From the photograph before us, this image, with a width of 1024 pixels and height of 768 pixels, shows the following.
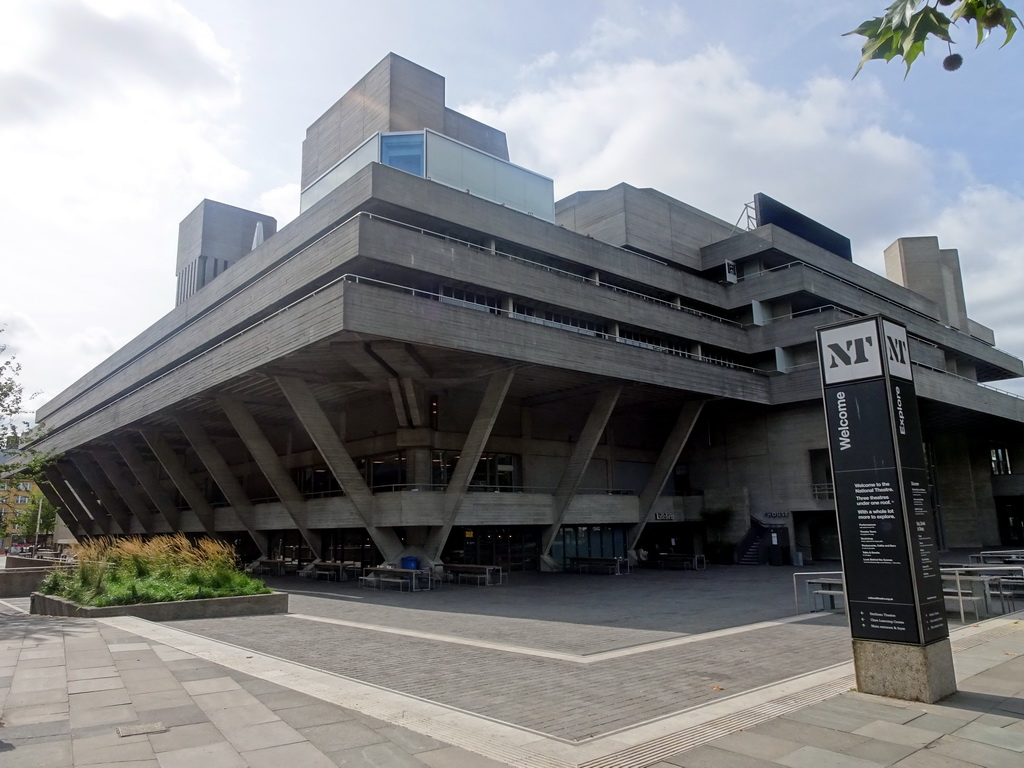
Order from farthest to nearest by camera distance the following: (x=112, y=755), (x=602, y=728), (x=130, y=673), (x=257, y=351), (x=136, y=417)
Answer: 1. (x=136, y=417)
2. (x=257, y=351)
3. (x=130, y=673)
4. (x=602, y=728)
5. (x=112, y=755)

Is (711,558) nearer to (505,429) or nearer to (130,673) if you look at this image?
(505,429)

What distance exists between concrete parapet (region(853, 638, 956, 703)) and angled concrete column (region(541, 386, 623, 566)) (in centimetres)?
2596

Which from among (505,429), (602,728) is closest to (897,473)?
(602,728)

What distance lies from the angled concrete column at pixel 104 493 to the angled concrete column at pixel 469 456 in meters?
40.2

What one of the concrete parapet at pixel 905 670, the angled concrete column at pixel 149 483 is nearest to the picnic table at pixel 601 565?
the concrete parapet at pixel 905 670

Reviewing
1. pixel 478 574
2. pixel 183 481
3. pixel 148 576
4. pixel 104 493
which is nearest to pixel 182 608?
pixel 148 576

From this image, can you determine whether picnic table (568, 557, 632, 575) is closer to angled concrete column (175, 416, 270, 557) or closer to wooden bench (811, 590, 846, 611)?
wooden bench (811, 590, 846, 611)

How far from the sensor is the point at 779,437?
4222 centimetres

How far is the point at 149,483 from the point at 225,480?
39.2 ft

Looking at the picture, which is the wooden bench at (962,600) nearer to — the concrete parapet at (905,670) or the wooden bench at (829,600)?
the wooden bench at (829,600)

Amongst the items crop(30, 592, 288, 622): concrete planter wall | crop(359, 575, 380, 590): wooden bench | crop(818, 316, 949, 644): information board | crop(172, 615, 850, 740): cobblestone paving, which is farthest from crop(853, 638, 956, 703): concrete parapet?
crop(359, 575, 380, 590): wooden bench

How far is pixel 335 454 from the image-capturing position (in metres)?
29.4

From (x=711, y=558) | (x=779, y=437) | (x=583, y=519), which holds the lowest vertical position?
(x=711, y=558)

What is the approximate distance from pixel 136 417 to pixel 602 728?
41.8 meters
